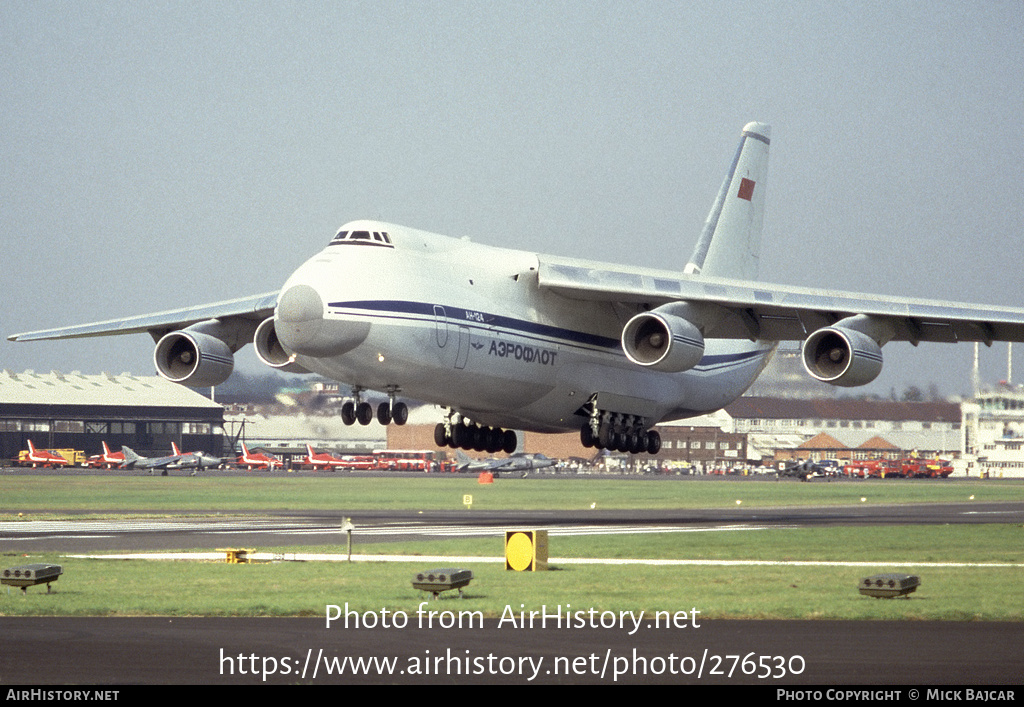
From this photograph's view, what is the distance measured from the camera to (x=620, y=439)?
135ft

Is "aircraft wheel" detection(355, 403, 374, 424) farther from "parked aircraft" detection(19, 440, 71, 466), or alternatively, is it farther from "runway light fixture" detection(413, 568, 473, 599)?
"parked aircraft" detection(19, 440, 71, 466)

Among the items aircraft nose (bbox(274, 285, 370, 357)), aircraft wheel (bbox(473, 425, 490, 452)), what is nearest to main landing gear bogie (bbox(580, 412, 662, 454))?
aircraft wheel (bbox(473, 425, 490, 452))

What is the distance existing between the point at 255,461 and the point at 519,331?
242 ft

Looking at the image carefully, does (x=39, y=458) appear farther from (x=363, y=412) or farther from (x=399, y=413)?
(x=399, y=413)

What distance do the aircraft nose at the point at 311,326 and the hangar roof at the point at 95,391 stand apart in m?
80.2

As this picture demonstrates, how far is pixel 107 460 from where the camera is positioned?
104 metres

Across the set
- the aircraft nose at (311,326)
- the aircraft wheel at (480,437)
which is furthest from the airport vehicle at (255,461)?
the aircraft nose at (311,326)

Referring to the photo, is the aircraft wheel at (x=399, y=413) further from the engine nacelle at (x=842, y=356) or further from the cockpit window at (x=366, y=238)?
the engine nacelle at (x=842, y=356)

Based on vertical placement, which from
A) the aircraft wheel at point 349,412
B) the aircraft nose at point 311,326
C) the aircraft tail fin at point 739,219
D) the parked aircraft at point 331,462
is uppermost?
the aircraft tail fin at point 739,219

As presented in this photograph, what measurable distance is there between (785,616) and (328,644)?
6.28m

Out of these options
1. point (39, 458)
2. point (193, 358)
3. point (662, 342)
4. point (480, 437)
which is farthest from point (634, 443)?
point (39, 458)

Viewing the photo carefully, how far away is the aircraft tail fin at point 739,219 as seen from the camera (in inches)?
1858

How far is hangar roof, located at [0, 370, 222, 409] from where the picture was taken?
358ft
